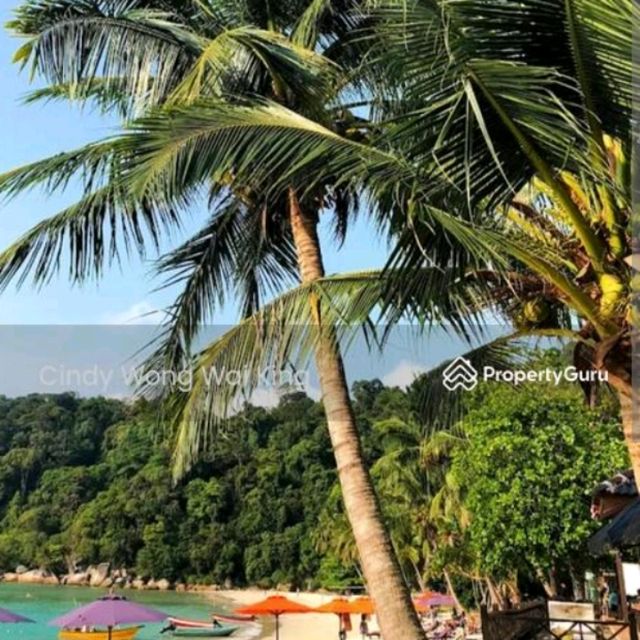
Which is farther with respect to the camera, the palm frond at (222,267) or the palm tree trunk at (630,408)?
the palm frond at (222,267)

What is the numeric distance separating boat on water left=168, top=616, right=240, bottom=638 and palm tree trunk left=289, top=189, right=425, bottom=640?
27735 millimetres

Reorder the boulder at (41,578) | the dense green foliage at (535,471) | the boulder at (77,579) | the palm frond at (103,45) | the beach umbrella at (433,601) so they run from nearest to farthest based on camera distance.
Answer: the palm frond at (103,45) < the dense green foliage at (535,471) < the beach umbrella at (433,601) < the boulder at (77,579) < the boulder at (41,578)

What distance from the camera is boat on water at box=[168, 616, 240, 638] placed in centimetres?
3024

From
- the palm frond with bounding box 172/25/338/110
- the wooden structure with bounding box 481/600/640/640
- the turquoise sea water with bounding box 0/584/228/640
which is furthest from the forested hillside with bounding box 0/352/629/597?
the palm frond with bounding box 172/25/338/110

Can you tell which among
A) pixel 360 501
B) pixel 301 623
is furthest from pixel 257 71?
pixel 301 623

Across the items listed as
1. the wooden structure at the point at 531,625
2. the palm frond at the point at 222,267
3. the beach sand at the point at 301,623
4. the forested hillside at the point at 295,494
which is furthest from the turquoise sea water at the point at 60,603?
the palm frond at the point at 222,267

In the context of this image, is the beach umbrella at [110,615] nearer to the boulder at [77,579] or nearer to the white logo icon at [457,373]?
the white logo icon at [457,373]

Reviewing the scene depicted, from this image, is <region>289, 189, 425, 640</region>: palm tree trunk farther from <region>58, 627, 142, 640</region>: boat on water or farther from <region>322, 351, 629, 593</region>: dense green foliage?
<region>58, 627, 142, 640</region>: boat on water

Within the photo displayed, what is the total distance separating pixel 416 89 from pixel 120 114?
4682 millimetres

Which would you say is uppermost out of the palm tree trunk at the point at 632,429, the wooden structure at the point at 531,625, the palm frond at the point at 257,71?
the palm frond at the point at 257,71

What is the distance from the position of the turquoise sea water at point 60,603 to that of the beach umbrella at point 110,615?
19.0m

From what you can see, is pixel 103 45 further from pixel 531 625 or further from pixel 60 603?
pixel 60 603

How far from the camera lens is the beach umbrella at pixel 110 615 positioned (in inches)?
530

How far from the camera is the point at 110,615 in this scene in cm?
1350
